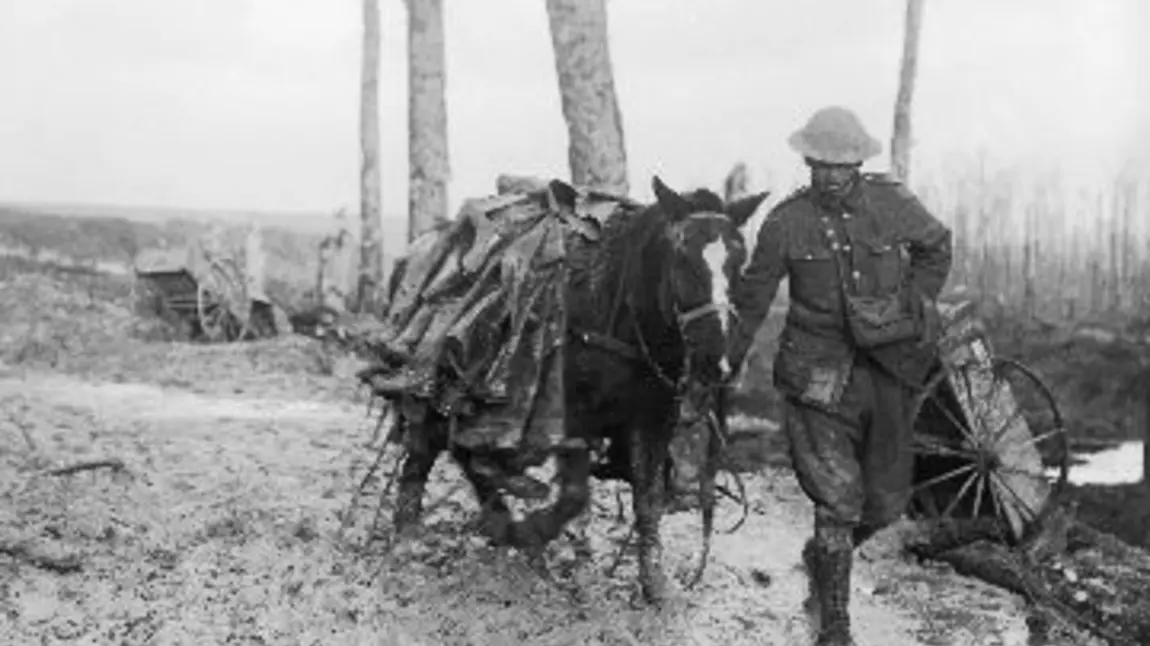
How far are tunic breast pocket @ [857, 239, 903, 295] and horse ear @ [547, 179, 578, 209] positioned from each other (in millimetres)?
1530

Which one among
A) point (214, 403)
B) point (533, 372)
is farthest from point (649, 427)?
point (214, 403)

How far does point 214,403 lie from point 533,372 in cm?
760

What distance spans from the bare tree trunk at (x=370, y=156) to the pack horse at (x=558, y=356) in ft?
53.3

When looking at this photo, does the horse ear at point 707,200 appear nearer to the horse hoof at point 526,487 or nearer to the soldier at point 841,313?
the soldier at point 841,313

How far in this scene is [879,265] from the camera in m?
6.16

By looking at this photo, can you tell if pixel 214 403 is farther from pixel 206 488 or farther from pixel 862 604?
pixel 862 604

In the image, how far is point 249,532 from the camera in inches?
287

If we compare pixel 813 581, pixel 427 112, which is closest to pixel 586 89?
pixel 813 581

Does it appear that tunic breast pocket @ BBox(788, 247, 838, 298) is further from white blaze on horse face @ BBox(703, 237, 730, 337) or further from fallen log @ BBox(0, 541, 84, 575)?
fallen log @ BBox(0, 541, 84, 575)

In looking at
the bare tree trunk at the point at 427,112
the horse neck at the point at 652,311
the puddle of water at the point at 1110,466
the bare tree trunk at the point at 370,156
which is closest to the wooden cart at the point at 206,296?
the bare tree trunk at the point at 370,156

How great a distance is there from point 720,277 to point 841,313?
3.04 feet

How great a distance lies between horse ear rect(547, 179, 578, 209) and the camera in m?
6.80

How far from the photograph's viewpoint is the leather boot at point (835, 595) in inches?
248

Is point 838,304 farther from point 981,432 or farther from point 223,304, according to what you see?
point 223,304
